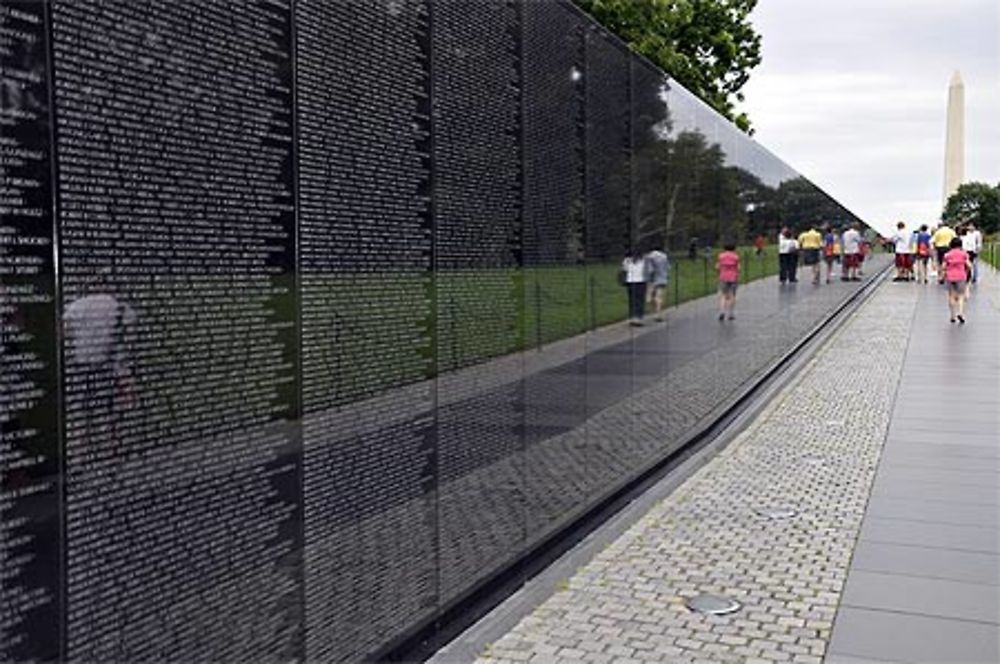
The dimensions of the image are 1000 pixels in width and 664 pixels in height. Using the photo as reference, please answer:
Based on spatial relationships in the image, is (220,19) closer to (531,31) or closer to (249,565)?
(249,565)

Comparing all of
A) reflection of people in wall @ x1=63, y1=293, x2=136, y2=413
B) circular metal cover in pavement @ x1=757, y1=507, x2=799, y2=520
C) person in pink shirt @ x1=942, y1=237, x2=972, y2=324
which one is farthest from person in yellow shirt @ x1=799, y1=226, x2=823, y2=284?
reflection of people in wall @ x1=63, y1=293, x2=136, y2=413

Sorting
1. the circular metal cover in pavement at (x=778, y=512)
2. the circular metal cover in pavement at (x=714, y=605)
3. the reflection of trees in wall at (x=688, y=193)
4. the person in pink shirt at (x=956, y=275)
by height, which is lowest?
the circular metal cover in pavement at (x=714, y=605)

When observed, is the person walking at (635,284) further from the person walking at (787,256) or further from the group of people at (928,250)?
the group of people at (928,250)

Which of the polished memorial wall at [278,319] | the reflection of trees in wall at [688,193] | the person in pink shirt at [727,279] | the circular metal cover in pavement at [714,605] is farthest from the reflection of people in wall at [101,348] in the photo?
the person in pink shirt at [727,279]

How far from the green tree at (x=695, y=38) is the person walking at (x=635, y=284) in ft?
60.2

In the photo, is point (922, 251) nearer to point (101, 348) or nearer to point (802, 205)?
point (802, 205)

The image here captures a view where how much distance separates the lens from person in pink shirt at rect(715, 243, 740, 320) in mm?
12023

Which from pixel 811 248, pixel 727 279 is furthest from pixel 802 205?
pixel 727 279

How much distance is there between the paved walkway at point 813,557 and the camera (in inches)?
194

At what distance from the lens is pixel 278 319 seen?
3.67m

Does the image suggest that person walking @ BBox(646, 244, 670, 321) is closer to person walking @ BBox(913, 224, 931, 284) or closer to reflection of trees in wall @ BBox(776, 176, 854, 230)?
reflection of trees in wall @ BBox(776, 176, 854, 230)

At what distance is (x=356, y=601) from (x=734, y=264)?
9555 millimetres

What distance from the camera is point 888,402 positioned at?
12234mm

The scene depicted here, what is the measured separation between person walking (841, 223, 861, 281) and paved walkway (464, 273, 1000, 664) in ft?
62.1
